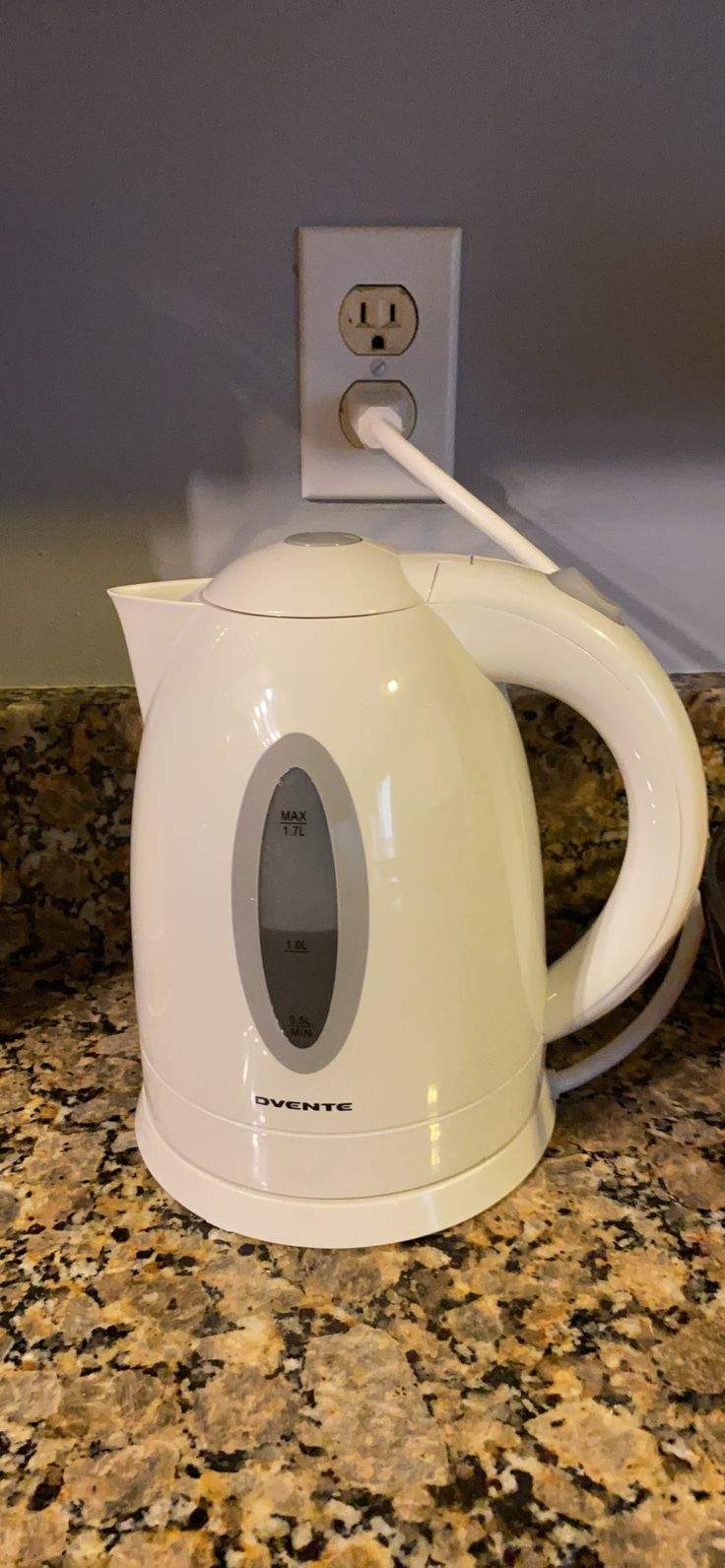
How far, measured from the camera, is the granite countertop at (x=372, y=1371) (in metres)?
0.36

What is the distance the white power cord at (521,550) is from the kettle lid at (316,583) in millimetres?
106

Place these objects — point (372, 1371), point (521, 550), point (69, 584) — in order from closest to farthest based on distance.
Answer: point (372, 1371) < point (521, 550) < point (69, 584)

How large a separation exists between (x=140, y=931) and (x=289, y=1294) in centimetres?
16

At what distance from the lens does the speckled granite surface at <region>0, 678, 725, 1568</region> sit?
1.19 ft

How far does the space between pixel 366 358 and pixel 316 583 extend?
239 mm

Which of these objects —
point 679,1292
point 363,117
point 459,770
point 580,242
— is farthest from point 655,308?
point 679,1292

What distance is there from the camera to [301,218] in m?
0.60

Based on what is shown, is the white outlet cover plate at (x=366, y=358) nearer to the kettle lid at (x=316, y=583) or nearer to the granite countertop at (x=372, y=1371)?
the kettle lid at (x=316, y=583)

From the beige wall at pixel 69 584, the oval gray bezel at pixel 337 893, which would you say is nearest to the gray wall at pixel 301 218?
the beige wall at pixel 69 584

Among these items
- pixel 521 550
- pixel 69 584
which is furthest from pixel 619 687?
pixel 69 584

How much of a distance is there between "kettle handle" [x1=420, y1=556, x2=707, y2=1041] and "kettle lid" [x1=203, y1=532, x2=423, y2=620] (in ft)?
0.07

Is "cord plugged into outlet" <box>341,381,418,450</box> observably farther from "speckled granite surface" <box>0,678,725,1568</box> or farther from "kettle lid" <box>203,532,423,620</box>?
"speckled granite surface" <box>0,678,725,1568</box>

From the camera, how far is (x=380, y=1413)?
0.40 metres

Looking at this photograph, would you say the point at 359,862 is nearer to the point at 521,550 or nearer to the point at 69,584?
the point at 521,550
